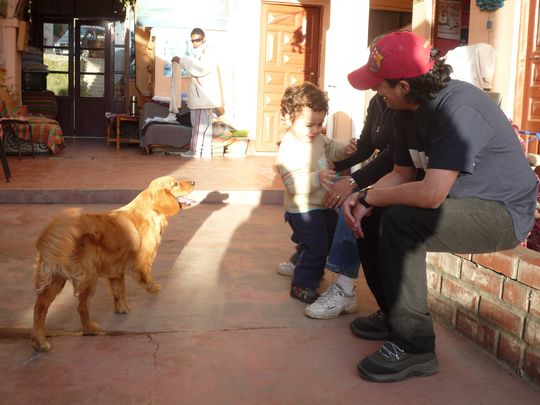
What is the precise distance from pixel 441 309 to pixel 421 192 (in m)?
1.02

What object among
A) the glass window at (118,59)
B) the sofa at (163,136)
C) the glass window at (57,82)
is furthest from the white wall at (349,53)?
the glass window at (57,82)

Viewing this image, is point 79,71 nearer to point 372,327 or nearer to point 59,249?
point 59,249

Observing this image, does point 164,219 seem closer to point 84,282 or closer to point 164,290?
point 164,290

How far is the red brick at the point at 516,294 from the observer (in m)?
2.63

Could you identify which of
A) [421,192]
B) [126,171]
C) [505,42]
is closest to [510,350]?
[421,192]

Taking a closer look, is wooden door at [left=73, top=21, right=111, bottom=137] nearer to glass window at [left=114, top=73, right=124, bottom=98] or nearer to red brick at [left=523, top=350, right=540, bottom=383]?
glass window at [left=114, top=73, right=124, bottom=98]

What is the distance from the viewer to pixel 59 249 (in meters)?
2.72

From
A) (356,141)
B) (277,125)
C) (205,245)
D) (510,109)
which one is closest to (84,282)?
(356,141)

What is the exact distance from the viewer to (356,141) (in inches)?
145

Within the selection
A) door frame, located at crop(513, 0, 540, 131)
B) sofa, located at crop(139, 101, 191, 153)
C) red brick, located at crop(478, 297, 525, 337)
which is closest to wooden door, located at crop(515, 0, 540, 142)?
door frame, located at crop(513, 0, 540, 131)

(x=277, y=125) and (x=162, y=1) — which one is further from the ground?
(x=162, y=1)

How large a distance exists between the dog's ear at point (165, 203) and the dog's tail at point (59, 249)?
0.70 meters

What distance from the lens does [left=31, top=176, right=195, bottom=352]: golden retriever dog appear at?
2.76 metres

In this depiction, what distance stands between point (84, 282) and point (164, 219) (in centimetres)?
76
